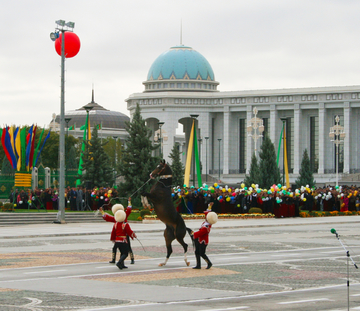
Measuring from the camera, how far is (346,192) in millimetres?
49812

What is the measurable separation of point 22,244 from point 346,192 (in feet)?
97.9

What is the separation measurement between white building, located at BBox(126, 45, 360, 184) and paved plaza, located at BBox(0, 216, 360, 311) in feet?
254

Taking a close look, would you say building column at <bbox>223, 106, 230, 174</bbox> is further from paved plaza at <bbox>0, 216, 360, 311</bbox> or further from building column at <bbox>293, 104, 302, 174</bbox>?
paved plaza at <bbox>0, 216, 360, 311</bbox>

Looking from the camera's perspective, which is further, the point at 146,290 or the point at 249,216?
the point at 249,216

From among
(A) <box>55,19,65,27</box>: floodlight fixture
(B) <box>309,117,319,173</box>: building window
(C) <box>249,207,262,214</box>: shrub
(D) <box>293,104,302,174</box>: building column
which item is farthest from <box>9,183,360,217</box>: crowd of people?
(B) <box>309,117,319,173</box>: building window

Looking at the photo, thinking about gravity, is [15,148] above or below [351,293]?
above

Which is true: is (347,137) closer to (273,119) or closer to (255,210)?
(273,119)

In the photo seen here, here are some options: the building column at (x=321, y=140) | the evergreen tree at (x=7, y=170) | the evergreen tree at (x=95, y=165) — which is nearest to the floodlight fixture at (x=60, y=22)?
the evergreen tree at (x=7, y=170)

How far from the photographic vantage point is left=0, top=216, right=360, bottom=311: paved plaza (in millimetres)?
11625

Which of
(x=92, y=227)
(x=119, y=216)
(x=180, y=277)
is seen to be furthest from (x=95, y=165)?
(x=180, y=277)

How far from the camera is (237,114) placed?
367 feet

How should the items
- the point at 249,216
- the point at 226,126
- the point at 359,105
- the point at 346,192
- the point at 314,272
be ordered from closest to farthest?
1. the point at 314,272
2. the point at 249,216
3. the point at 346,192
4. the point at 359,105
5. the point at 226,126

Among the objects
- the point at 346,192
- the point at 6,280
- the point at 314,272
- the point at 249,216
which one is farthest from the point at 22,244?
the point at 346,192

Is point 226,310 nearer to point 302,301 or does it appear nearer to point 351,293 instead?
point 302,301
